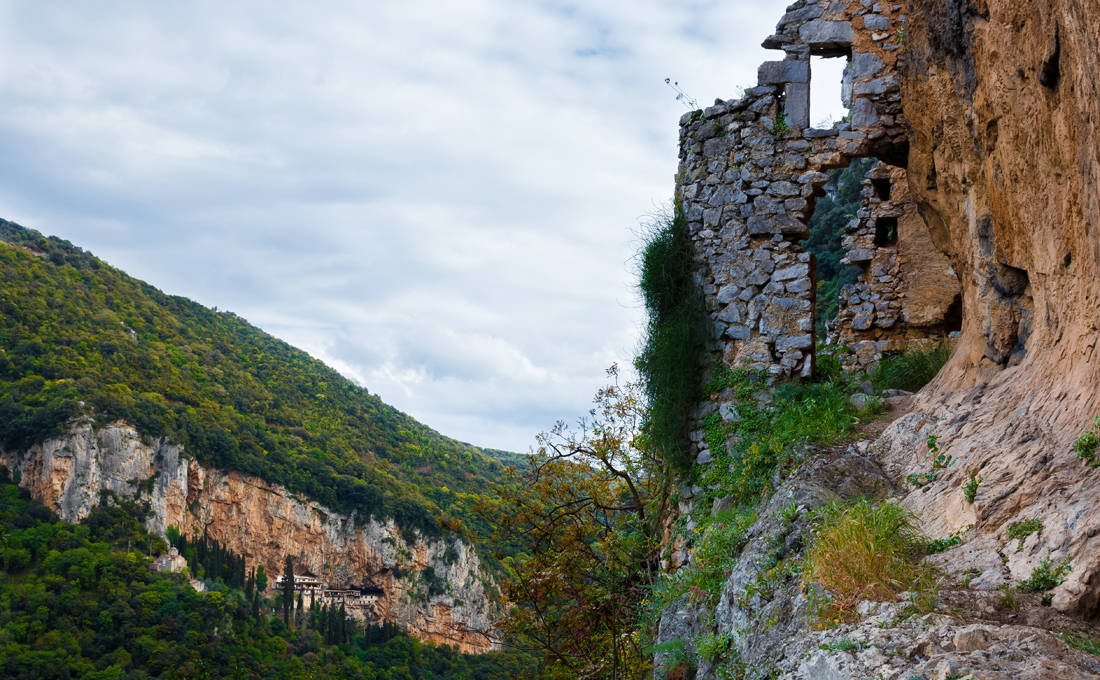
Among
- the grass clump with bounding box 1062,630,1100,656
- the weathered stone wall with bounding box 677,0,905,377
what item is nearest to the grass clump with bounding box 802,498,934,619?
the grass clump with bounding box 1062,630,1100,656

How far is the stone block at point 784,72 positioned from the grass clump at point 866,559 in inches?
182

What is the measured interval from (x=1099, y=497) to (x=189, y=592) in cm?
4380

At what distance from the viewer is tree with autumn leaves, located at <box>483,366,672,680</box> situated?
8.03 m

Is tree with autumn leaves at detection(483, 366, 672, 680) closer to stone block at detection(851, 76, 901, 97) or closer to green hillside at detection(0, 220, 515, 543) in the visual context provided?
stone block at detection(851, 76, 901, 97)

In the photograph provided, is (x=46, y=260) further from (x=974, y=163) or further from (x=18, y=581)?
(x=974, y=163)

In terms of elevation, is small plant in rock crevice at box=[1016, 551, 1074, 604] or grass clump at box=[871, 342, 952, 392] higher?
grass clump at box=[871, 342, 952, 392]

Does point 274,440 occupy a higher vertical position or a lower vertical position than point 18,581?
higher

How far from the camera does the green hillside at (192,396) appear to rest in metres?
49.6

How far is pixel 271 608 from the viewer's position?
155ft

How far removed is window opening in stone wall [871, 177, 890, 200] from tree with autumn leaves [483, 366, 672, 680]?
4.74 meters

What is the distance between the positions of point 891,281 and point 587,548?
17.3ft

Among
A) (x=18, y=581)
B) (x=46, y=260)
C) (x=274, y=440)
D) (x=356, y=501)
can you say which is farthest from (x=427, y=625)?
(x=46, y=260)

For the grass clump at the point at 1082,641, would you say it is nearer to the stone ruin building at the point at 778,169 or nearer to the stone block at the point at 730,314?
the stone ruin building at the point at 778,169

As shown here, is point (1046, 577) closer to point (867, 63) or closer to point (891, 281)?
point (867, 63)
